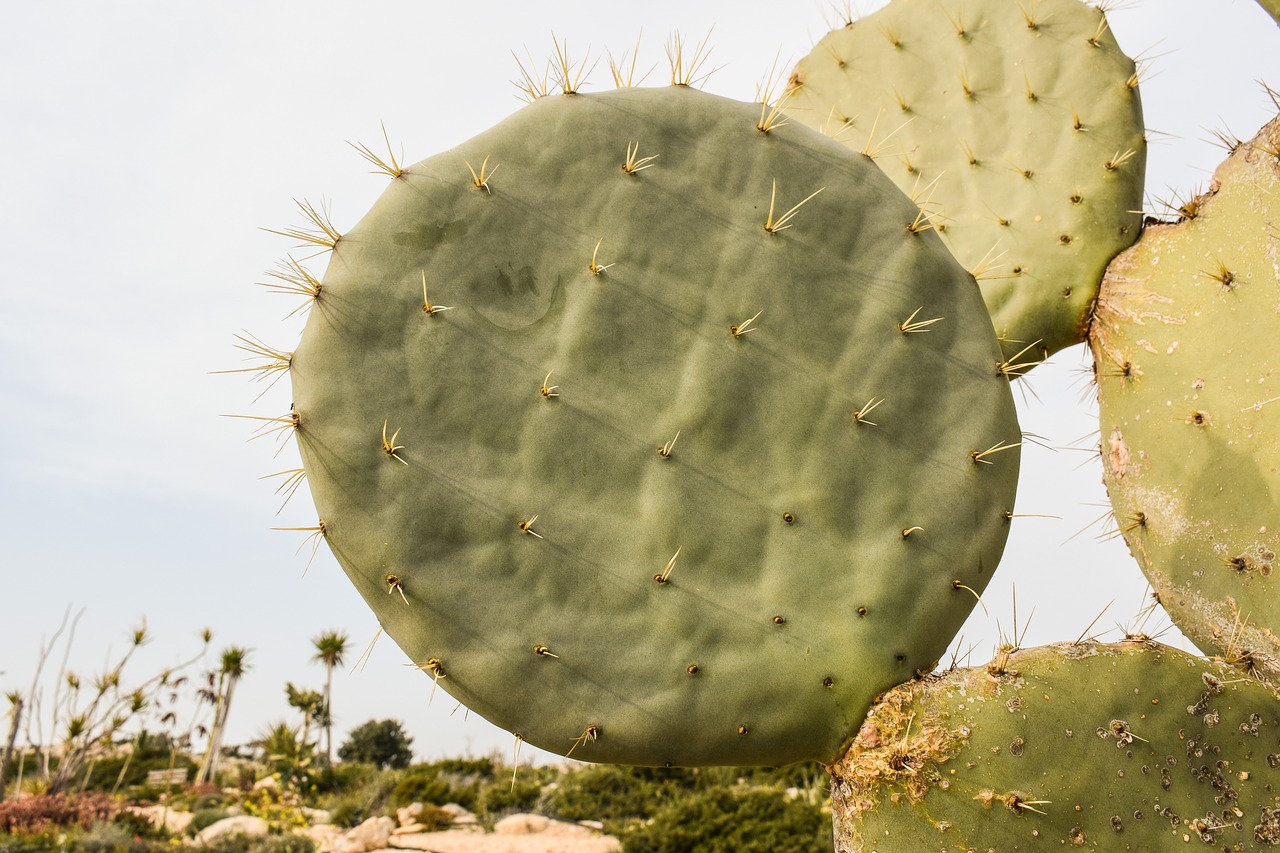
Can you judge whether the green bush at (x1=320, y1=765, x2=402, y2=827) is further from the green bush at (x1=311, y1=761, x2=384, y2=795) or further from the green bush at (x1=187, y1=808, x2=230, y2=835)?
the green bush at (x1=187, y1=808, x2=230, y2=835)

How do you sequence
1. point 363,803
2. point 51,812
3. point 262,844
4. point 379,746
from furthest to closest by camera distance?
point 379,746, point 363,803, point 51,812, point 262,844

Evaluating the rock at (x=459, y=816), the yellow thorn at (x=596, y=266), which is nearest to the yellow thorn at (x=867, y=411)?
the yellow thorn at (x=596, y=266)

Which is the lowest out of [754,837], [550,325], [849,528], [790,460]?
[754,837]

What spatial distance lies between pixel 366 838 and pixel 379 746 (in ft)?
30.8

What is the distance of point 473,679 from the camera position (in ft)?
5.06

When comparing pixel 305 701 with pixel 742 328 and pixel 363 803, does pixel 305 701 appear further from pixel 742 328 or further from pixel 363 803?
pixel 742 328

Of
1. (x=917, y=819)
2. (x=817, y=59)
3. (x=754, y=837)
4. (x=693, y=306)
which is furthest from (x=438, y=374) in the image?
(x=754, y=837)

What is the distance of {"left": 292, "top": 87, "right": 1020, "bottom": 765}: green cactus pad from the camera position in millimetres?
1557

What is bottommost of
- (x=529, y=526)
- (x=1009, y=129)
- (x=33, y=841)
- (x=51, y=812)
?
(x=33, y=841)

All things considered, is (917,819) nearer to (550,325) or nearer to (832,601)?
(832,601)

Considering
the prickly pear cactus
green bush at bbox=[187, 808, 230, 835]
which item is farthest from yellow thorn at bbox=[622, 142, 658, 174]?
green bush at bbox=[187, 808, 230, 835]

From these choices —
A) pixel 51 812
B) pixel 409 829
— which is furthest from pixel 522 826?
pixel 51 812

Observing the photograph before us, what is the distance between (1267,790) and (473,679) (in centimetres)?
140

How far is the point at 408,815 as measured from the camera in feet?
31.4
